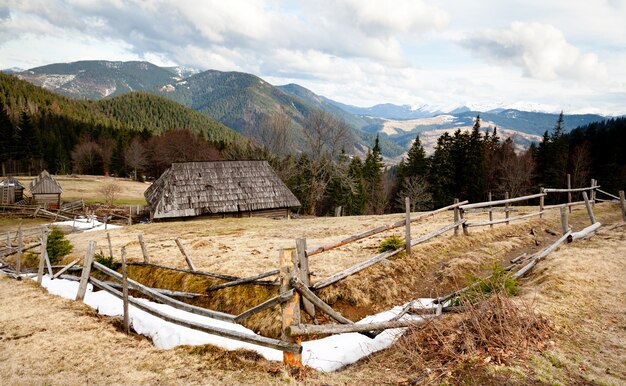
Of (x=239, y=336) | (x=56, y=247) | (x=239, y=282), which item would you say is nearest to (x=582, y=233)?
(x=239, y=282)

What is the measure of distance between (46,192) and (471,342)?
5235 cm

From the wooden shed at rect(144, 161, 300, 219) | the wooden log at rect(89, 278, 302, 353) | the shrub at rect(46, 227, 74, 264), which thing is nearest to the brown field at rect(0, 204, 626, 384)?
the wooden log at rect(89, 278, 302, 353)

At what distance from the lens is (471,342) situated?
4723mm

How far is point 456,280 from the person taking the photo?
902 cm

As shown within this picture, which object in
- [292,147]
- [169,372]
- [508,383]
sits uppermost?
[292,147]

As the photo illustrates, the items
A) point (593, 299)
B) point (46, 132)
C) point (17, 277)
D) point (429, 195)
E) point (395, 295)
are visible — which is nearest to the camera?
point (593, 299)

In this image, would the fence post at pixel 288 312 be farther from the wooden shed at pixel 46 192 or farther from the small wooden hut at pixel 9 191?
the small wooden hut at pixel 9 191

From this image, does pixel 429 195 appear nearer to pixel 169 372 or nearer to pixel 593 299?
pixel 593 299

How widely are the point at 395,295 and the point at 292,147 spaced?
4611cm

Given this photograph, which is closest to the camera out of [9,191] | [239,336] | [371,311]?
[239,336]

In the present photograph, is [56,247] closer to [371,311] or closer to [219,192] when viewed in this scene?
[219,192]

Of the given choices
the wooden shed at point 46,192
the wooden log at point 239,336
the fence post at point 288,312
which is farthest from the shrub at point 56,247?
the wooden shed at point 46,192

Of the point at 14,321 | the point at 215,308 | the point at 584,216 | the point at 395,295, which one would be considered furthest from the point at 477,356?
the point at 584,216

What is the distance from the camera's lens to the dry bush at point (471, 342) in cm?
445
